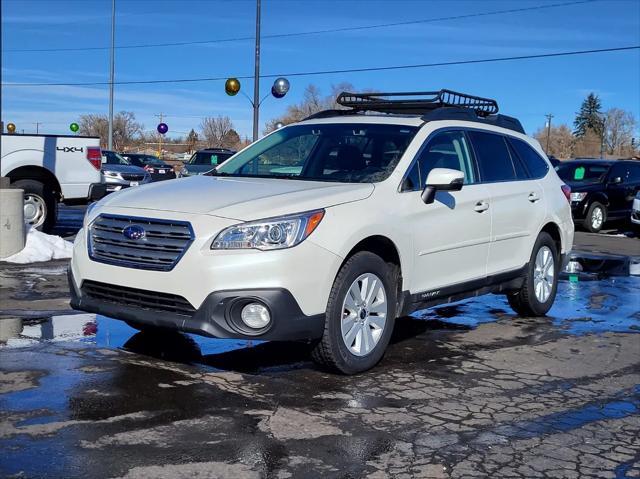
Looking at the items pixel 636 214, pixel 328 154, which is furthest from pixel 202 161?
pixel 328 154

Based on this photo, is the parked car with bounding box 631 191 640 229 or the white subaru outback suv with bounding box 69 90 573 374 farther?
the parked car with bounding box 631 191 640 229

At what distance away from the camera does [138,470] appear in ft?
11.8

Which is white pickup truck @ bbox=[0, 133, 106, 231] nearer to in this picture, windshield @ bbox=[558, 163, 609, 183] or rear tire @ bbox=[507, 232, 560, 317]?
rear tire @ bbox=[507, 232, 560, 317]

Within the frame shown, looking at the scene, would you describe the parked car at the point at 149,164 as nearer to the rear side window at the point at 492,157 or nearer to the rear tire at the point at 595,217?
the rear tire at the point at 595,217

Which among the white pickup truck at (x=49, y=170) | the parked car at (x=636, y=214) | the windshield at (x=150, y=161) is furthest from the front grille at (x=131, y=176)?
the parked car at (x=636, y=214)

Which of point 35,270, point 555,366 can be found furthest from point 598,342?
point 35,270

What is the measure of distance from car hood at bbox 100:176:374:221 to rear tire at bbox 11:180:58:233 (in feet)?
24.3

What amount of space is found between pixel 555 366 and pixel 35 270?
6.42 meters

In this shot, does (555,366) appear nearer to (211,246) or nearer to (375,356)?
(375,356)

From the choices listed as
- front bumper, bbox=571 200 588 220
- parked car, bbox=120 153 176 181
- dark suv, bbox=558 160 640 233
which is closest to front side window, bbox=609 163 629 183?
dark suv, bbox=558 160 640 233

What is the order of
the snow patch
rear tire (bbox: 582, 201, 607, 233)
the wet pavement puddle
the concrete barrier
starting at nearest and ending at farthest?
1. the wet pavement puddle
2. the concrete barrier
3. the snow patch
4. rear tire (bbox: 582, 201, 607, 233)

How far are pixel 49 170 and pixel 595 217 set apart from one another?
12.6 metres

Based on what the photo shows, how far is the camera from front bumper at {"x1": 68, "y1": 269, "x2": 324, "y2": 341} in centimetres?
476

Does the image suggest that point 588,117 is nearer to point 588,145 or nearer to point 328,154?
point 588,145
